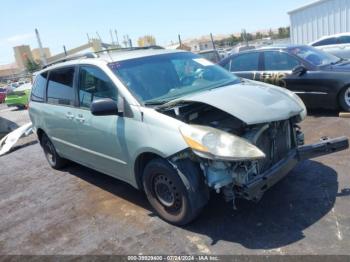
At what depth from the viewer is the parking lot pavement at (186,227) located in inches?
132

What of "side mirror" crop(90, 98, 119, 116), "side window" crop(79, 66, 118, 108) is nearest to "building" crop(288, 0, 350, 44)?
"side window" crop(79, 66, 118, 108)

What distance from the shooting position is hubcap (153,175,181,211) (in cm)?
367

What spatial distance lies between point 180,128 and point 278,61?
5.08 meters

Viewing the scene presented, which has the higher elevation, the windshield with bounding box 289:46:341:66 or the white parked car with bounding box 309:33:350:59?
the windshield with bounding box 289:46:341:66

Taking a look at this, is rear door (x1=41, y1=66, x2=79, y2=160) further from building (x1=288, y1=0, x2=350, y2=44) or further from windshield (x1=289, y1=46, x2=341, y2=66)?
building (x1=288, y1=0, x2=350, y2=44)

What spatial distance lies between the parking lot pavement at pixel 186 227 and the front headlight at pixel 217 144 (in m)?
0.87

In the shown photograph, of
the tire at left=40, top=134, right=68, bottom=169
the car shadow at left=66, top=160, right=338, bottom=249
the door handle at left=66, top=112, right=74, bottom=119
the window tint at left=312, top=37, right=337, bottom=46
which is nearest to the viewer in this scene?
the car shadow at left=66, top=160, right=338, bottom=249

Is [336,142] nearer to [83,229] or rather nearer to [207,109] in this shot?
[207,109]

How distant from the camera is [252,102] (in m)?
3.60

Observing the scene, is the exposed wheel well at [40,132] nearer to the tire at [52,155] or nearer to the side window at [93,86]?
the tire at [52,155]

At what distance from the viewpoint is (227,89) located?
4031 mm

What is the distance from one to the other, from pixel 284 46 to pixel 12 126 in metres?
8.96

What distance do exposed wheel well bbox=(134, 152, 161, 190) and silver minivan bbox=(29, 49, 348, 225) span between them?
1 centimetres

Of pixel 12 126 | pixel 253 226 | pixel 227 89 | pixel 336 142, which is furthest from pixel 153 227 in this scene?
pixel 12 126
